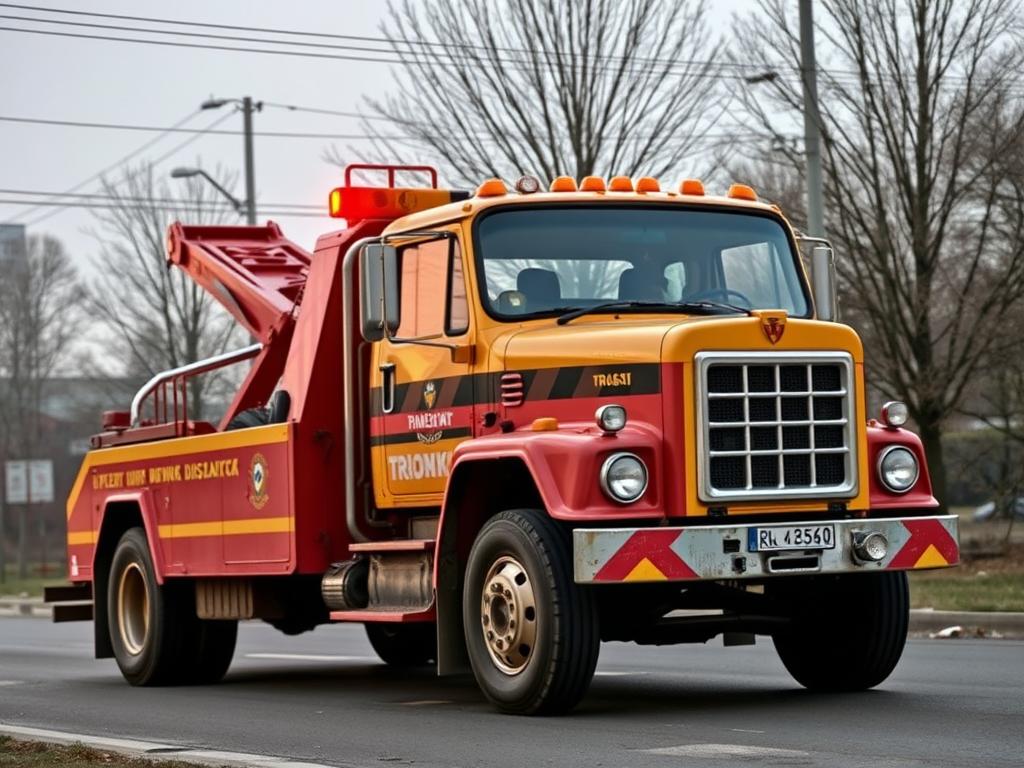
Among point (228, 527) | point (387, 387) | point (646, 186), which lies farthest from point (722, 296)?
point (228, 527)

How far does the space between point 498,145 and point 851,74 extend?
4.66 metres

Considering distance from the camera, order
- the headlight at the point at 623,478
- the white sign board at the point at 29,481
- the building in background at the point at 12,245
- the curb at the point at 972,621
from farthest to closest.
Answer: the white sign board at the point at 29,481 → the building in background at the point at 12,245 → the curb at the point at 972,621 → the headlight at the point at 623,478

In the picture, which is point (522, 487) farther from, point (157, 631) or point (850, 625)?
point (157, 631)

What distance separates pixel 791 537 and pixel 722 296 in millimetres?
1809

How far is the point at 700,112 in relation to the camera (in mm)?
25922

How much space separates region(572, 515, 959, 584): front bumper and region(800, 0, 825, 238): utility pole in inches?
432

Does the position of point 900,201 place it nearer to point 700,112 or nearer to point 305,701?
point 700,112

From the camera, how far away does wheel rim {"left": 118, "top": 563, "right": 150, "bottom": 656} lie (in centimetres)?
1464

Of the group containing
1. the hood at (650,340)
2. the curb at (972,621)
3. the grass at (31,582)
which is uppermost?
the hood at (650,340)

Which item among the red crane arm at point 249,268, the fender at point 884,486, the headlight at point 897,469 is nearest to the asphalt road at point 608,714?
the fender at point 884,486

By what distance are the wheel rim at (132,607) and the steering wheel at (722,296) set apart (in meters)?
5.48

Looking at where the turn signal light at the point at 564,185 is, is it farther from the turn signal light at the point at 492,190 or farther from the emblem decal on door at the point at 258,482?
the emblem decal on door at the point at 258,482

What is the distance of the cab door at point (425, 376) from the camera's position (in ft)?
36.9

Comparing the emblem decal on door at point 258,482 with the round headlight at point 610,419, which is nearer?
the round headlight at point 610,419
